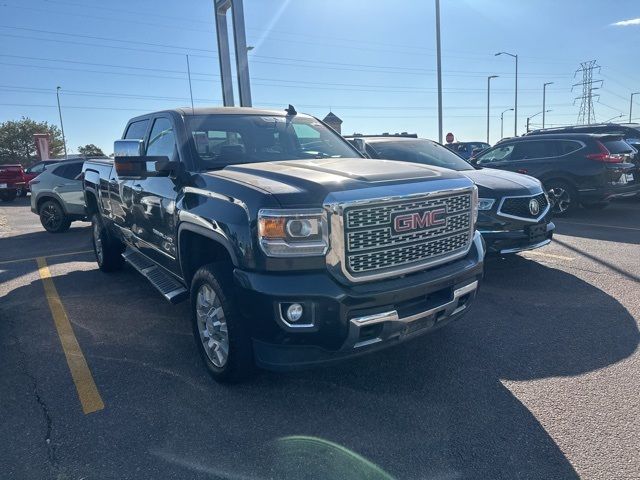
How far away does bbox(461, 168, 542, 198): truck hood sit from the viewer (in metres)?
5.85

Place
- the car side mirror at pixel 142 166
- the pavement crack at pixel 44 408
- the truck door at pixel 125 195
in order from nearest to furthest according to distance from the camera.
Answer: the pavement crack at pixel 44 408, the car side mirror at pixel 142 166, the truck door at pixel 125 195

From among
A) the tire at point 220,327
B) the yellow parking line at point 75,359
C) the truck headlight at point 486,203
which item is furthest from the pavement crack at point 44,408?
the truck headlight at point 486,203

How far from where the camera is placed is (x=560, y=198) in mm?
10031

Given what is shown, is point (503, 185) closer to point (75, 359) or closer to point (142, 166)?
point (142, 166)

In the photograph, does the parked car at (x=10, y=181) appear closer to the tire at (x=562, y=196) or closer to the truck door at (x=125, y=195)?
the truck door at (x=125, y=195)

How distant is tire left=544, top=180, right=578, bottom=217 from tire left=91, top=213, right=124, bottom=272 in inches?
340

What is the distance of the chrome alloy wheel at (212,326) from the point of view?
3291 millimetres

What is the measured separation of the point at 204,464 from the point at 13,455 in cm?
117

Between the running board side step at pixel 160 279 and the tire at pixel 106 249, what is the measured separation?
1046 mm

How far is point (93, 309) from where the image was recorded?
5.23 meters

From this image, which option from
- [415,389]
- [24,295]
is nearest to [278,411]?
[415,389]

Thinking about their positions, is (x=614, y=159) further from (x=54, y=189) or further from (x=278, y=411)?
(x=54, y=189)

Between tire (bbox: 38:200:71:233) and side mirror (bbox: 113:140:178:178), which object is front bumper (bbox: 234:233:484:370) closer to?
side mirror (bbox: 113:140:178:178)

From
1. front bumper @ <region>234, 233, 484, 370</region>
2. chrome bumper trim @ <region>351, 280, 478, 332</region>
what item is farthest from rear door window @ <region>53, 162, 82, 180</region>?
chrome bumper trim @ <region>351, 280, 478, 332</region>
